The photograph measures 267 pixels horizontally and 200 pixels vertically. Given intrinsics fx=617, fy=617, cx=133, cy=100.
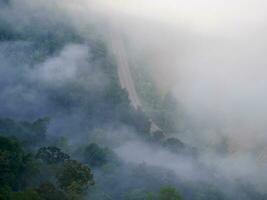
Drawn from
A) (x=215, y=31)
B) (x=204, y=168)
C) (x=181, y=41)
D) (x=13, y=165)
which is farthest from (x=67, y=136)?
(x=215, y=31)

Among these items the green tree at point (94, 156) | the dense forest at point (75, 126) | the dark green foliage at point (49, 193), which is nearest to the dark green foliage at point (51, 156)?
the dense forest at point (75, 126)

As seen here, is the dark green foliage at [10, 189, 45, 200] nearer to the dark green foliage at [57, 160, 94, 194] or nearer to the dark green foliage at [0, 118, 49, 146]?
the dark green foliage at [57, 160, 94, 194]

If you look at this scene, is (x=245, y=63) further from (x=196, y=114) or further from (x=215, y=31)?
(x=196, y=114)

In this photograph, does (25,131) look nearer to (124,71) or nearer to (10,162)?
(10,162)

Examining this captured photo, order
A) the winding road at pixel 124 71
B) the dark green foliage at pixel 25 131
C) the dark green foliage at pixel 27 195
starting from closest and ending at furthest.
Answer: the dark green foliage at pixel 27 195 < the dark green foliage at pixel 25 131 < the winding road at pixel 124 71

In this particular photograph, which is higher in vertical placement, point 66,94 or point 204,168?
point 66,94

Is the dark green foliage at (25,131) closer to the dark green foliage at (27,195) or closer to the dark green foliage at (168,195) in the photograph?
the dark green foliage at (168,195)
